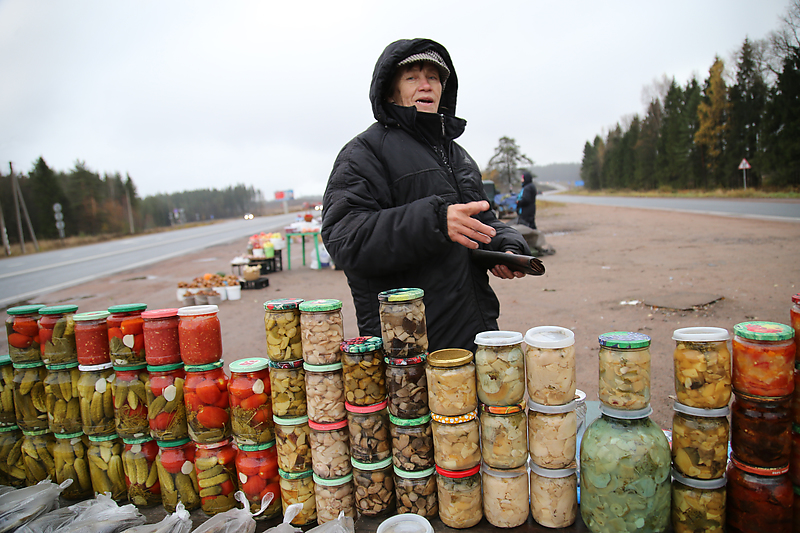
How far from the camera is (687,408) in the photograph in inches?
64.2

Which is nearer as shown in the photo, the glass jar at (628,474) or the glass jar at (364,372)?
the glass jar at (628,474)

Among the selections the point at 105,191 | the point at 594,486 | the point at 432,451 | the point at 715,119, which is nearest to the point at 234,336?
the point at 432,451

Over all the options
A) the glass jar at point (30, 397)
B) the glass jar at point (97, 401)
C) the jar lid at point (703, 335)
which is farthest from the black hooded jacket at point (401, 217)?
the glass jar at point (30, 397)

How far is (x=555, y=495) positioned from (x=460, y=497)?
1.27ft

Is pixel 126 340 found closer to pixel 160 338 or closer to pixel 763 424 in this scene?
pixel 160 338

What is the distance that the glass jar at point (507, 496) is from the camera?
71.5 inches

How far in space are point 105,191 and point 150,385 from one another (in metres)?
84.6

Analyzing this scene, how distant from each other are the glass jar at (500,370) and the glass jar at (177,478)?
1515 mm

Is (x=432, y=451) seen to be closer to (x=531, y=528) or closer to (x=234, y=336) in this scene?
(x=531, y=528)

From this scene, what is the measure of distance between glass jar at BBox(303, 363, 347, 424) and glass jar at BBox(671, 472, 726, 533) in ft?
4.58

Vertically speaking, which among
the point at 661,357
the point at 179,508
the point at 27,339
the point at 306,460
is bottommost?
the point at 661,357

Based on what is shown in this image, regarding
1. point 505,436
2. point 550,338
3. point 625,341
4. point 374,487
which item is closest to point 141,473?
point 374,487

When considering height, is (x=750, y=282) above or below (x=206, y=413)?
below

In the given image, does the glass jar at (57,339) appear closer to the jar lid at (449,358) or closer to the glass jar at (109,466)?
the glass jar at (109,466)
